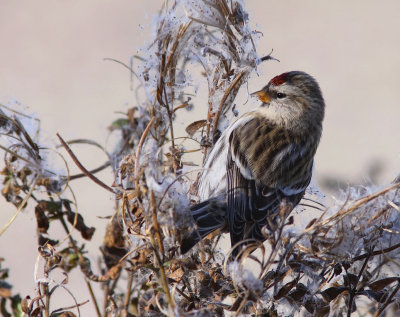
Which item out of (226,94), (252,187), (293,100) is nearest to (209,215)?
(252,187)

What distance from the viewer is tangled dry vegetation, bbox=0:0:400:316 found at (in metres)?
1.34

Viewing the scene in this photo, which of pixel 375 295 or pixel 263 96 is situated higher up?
pixel 263 96

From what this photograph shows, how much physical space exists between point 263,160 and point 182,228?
1.16 metres

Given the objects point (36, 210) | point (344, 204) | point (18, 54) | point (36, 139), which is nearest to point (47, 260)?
point (36, 210)

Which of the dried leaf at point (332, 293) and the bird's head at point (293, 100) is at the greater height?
the bird's head at point (293, 100)

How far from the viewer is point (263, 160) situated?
8.11 feet

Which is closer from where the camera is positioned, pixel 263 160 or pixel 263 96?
pixel 263 160

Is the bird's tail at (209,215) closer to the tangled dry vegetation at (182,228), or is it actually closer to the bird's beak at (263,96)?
the tangled dry vegetation at (182,228)

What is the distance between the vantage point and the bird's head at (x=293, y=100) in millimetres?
2627

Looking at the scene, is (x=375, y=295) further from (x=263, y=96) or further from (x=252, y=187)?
(x=263, y=96)

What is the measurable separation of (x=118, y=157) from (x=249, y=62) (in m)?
0.42

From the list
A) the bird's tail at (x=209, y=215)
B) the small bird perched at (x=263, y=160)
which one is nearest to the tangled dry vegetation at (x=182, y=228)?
the bird's tail at (x=209, y=215)

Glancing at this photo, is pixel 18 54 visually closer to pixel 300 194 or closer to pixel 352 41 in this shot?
pixel 352 41

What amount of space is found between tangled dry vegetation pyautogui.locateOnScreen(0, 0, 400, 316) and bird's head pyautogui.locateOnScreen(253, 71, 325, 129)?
0.83 m
